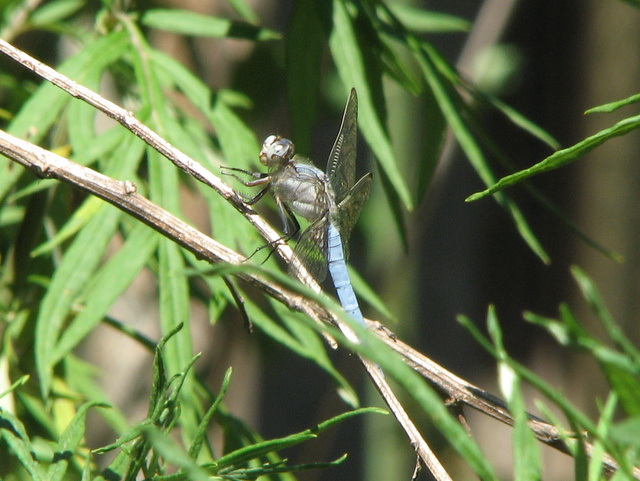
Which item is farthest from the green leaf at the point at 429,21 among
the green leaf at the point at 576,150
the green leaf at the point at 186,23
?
the green leaf at the point at 576,150

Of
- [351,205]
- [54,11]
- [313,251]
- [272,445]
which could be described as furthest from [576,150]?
[54,11]

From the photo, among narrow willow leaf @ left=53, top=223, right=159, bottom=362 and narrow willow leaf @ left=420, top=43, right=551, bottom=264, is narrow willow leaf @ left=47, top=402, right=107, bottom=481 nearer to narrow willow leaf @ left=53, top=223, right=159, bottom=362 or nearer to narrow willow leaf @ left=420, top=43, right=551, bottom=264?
A: narrow willow leaf @ left=53, top=223, right=159, bottom=362

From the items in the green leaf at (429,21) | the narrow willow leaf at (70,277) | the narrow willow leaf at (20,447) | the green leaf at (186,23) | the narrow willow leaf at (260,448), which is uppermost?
the green leaf at (429,21)

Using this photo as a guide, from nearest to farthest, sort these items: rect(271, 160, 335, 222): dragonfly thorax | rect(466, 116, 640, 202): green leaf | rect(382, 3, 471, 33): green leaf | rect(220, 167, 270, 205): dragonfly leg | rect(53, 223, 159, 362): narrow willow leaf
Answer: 1. rect(466, 116, 640, 202): green leaf
2. rect(53, 223, 159, 362): narrow willow leaf
3. rect(220, 167, 270, 205): dragonfly leg
4. rect(271, 160, 335, 222): dragonfly thorax
5. rect(382, 3, 471, 33): green leaf

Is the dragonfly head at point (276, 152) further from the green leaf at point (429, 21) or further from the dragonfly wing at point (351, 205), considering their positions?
the green leaf at point (429, 21)

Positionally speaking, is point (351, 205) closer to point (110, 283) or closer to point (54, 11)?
point (110, 283)

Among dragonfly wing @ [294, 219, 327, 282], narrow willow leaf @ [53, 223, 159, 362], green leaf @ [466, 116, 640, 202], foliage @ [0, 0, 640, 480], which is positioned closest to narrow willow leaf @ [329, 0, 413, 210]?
foliage @ [0, 0, 640, 480]

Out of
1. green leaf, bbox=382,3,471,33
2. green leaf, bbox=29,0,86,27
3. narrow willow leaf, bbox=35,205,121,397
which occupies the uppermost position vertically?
green leaf, bbox=382,3,471,33
